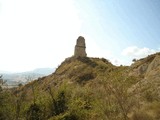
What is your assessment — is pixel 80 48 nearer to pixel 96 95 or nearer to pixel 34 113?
pixel 34 113

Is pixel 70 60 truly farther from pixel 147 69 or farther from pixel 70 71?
pixel 147 69

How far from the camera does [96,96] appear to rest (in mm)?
27547

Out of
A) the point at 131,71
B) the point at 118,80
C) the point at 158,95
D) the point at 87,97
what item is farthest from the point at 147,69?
the point at 118,80

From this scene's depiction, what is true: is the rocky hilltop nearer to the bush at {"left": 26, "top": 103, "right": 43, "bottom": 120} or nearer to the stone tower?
the bush at {"left": 26, "top": 103, "right": 43, "bottom": 120}

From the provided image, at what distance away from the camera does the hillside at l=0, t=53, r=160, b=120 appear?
1972cm

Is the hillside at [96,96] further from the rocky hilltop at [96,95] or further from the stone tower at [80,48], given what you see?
the stone tower at [80,48]

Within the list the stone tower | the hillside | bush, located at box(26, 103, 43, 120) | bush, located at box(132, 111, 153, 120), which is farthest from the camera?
the stone tower

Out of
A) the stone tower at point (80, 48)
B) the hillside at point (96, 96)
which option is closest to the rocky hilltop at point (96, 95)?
the hillside at point (96, 96)

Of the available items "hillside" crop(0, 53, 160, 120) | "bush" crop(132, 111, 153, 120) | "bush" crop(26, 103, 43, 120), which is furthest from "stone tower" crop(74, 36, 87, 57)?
"bush" crop(132, 111, 153, 120)

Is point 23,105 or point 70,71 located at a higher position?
point 70,71

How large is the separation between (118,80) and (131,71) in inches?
1150

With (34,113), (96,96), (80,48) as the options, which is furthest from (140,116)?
(80,48)

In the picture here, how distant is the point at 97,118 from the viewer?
23109mm

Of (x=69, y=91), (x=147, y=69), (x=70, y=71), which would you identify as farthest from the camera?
(x=70, y=71)
